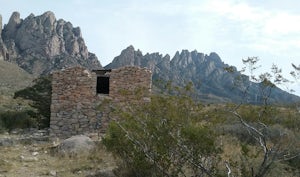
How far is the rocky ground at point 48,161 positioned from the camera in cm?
1041

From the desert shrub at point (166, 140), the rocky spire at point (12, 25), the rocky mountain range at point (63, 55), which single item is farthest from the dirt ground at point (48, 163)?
the rocky spire at point (12, 25)

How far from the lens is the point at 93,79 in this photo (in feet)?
51.2

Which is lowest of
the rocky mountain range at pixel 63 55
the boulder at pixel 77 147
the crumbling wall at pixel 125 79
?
the boulder at pixel 77 147

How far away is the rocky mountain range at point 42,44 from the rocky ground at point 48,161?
50.2m

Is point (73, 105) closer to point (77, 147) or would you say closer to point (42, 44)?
point (77, 147)

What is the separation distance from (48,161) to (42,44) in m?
64.2

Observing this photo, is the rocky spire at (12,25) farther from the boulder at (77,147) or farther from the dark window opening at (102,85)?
the boulder at (77,147)

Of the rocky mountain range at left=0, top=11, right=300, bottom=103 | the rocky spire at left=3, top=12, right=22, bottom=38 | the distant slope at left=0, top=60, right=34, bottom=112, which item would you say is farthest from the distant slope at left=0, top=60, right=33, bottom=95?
the rocky spire at left=3, top=12, right=22, bottom=38

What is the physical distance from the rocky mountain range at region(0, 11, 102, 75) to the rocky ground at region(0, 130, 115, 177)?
165 ft

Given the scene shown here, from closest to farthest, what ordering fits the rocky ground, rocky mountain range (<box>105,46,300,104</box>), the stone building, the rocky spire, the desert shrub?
1. the desert shrub
2. the rocky ground
3. the stone building
4. rocky mountain range (<box>105,46,300,104</box>)
5. the rocky spire

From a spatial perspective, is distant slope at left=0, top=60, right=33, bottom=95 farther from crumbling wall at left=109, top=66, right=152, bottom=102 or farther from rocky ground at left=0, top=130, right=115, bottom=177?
rocky ground at left=0, top=130, right=115, bottom=177

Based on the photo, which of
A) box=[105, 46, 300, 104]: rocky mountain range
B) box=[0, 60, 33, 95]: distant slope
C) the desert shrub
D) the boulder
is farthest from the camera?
box=[105, 46, 300, 104]: rocky mountain range

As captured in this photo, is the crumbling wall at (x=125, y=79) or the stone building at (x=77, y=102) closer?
the stone building at (x=77, y=102)

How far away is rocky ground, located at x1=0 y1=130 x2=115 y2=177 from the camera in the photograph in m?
10.4
